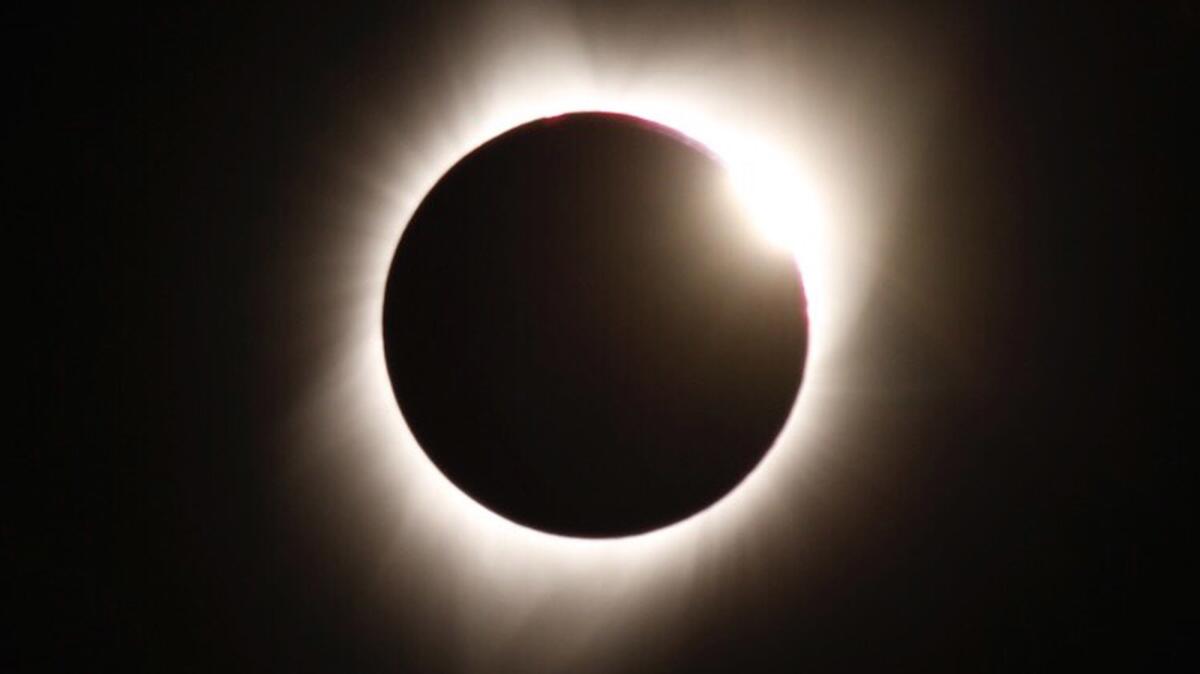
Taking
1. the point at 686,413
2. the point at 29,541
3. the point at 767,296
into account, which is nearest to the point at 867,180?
the point at 767,296

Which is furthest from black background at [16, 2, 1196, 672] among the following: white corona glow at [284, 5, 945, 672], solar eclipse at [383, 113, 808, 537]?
solar eclipse at [383, 113, 808, 537]

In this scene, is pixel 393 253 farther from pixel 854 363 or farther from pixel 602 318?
pixel 854 363

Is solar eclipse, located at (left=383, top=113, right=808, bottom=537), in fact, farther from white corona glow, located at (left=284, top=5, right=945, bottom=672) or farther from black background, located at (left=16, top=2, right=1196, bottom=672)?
black background, located at (left=16, top=2, right=1196, bottom=672)

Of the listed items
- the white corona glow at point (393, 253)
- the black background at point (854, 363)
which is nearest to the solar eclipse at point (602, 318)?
the white corona glow at point (393, 253)

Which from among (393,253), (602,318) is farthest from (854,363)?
(393,253)

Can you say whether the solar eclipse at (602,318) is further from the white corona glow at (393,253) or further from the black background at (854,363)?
the black background at (854,363)
